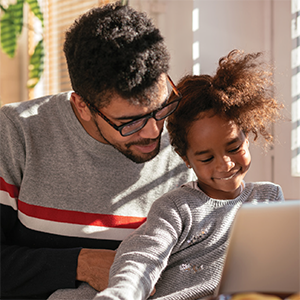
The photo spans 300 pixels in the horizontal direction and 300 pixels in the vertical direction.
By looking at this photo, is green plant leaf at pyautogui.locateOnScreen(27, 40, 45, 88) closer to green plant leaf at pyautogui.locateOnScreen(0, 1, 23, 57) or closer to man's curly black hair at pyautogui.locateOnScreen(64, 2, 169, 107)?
green plant leaf at pyautogui.locateOnScreen(0, 1, 23, 57)

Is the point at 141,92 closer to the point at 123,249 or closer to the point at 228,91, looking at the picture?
the point at 228,91

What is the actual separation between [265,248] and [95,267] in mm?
599

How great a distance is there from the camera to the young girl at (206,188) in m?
0.95

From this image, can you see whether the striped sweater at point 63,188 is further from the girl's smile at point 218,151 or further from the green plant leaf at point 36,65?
the green plant leaf at point 36,65

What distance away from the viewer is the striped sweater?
1247 millimetres

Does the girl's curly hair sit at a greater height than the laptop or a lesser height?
greater

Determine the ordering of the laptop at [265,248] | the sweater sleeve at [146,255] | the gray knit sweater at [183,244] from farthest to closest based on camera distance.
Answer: the gray knit sweater at [183,244] → the sweater sleeve at [146,255] → the laptop at [265,248]

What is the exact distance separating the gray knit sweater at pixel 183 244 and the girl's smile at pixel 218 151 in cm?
6

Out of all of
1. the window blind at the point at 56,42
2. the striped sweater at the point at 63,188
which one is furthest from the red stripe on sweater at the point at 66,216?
the window blind at the point at 56,42

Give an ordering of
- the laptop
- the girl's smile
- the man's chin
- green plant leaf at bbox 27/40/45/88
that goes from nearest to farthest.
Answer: the laptop
the girl's smile
the man's chin
green plant leaf at bbox 27/40/45/88

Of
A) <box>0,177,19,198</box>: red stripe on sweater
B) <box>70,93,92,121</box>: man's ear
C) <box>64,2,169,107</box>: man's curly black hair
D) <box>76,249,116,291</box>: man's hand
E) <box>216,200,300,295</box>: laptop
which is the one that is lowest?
<box>76,249,116,291</box>: man's hand

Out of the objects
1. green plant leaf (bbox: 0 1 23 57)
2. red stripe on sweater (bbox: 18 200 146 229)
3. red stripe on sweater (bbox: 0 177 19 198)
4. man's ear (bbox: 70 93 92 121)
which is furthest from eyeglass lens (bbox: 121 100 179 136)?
green plant leaf (bbox: 0 1 23 57)

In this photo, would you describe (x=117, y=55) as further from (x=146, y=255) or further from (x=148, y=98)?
(x=146, y=255)

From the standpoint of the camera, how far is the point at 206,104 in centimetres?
107
